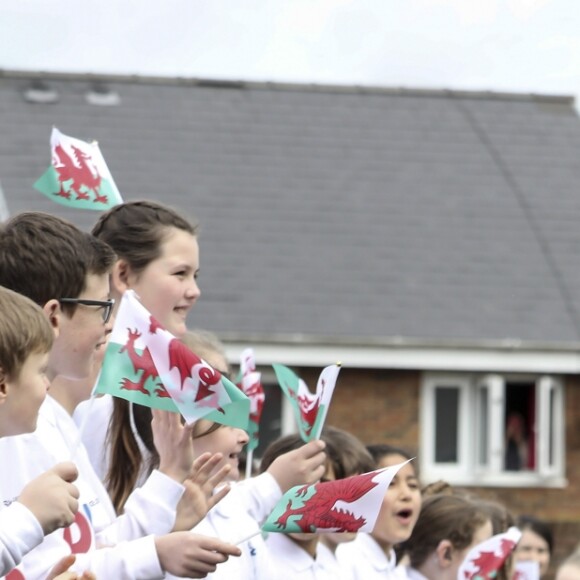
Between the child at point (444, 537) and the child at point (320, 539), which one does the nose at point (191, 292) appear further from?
the child at point (444, 537)

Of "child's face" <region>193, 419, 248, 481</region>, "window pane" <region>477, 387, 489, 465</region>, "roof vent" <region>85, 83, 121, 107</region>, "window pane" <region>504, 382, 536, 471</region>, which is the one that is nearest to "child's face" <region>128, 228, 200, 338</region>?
"child's face" <region>193, 419, 248, 481</region>

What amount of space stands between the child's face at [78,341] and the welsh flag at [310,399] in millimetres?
896

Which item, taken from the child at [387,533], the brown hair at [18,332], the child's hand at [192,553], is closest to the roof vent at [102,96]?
the child at [387,533]

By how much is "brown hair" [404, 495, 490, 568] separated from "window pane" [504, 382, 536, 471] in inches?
608

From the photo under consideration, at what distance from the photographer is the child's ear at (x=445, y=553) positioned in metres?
8.02

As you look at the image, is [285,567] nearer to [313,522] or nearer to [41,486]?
[313,522]

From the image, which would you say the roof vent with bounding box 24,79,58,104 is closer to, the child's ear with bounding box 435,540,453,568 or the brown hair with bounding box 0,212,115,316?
the child's ear with bounding box 435,540,453,568

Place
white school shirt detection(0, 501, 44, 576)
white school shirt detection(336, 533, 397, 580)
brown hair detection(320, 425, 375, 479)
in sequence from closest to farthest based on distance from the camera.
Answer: white school shirt detection(0, 501, 44, 576) → brown hair detection(320, 425, 375, 479) → white school shirt detection(336, 533, 397, 580)

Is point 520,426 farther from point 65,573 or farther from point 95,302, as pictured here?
point 65,573

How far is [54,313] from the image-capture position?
480 centimetres

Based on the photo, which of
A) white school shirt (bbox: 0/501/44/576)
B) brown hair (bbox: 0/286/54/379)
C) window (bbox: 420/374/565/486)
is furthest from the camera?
window (bbox: 420/374/565/486)

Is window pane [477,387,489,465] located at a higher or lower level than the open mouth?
higher

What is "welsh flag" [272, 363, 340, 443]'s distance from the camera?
219 inches

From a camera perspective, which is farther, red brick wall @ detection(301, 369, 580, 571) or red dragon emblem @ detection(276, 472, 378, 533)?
red brick wall @ detection(301, 369, 580, 571)
